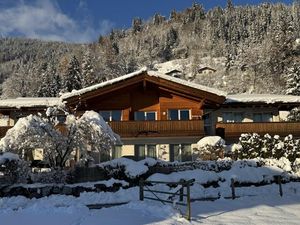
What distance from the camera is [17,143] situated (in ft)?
69.1

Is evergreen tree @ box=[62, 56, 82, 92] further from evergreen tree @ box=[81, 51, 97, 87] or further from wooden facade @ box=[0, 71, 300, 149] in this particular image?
wooden facade @ box=[0, 71, 300, 149]

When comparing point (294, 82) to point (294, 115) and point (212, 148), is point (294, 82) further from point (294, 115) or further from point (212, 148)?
point (212, 148)

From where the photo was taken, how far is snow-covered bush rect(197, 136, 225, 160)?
90.8 ft

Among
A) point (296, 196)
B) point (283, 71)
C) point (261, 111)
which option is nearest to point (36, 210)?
point (296, 196)

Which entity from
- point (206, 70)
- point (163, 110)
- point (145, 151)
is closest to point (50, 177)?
point (145, 151)

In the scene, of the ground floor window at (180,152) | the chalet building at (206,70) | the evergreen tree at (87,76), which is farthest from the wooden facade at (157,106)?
the chalet building at (206,70)

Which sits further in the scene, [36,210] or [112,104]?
[112,104]

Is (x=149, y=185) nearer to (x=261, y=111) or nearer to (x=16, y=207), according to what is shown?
(x=16, y=207)

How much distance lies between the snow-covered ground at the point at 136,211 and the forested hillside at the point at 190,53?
44.9 m

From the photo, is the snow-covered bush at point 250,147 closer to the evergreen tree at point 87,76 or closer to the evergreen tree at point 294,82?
the evergreen tree at point 294,82

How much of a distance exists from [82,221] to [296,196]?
38.6 ft

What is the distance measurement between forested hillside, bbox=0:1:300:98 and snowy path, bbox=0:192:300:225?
4566cm

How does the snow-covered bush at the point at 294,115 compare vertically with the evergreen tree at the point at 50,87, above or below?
below

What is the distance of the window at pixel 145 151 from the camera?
31.2m
